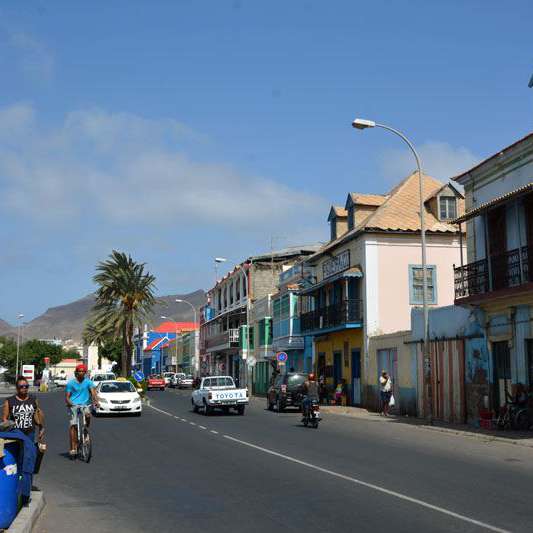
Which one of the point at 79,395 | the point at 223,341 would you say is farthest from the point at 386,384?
the point at 223,341

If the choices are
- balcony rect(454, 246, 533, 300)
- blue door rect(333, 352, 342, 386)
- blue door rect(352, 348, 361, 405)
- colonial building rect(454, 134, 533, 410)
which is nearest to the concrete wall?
blue door rect(352, 348, 361, 405)

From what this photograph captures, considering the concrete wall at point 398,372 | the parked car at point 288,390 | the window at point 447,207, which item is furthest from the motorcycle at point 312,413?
the window at point 447,207

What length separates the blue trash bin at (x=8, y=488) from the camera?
7633mm

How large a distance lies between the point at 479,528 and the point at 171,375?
86.6 m

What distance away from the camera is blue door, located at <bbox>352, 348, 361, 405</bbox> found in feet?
129

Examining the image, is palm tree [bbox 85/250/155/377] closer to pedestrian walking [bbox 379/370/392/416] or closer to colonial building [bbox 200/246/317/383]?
colonial building [bbox 200/246/317/383]

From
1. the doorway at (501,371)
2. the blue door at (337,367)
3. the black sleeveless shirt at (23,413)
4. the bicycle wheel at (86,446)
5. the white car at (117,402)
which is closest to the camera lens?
the black sleeveless shirt at (23,413)

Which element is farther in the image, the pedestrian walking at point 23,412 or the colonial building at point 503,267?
the colonial building at point 503,267

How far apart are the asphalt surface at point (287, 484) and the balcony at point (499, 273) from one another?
5.10 meters

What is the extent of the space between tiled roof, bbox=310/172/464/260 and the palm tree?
707 inches

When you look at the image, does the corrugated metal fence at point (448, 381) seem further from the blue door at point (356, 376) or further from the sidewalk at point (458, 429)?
the blue door at point (356, 376)

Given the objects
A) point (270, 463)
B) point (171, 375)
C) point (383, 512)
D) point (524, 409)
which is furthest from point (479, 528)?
point (171, 375)

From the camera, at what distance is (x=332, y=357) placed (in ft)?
145

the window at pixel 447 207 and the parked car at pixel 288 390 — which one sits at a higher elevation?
the window at pixel 447 207
